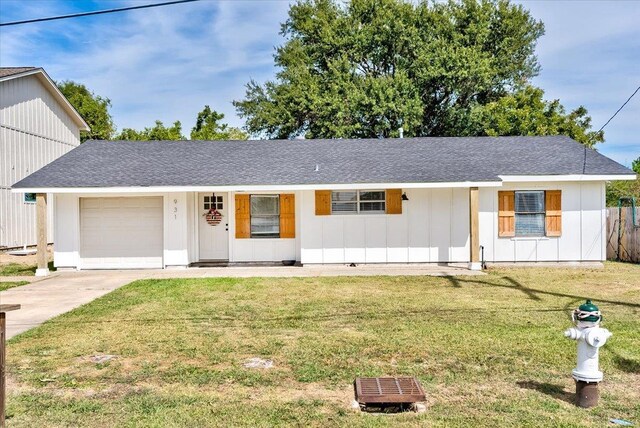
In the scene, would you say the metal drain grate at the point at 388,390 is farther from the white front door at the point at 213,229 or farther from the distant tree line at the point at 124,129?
the distant tree line at the point at 124,129

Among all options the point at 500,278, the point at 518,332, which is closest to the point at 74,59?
the point at 500,278

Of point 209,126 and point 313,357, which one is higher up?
point 209,126

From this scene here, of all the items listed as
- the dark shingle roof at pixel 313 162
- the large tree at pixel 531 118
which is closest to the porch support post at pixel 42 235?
the dark shingle roof at pixel 313 162

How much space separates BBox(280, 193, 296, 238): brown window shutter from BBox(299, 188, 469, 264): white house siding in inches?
25.5

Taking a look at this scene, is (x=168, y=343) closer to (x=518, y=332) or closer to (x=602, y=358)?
(x=518, y=332)

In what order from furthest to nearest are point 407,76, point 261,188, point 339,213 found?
point 407,76 → point 339,213 → point 261,188

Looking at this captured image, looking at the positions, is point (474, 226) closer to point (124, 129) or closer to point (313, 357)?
point (313, 357)

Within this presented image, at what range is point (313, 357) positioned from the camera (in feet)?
20.2

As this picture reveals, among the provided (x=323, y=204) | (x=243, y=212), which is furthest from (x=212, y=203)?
(x=323, y=204)

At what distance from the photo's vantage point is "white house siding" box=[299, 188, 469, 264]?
48.0 feet

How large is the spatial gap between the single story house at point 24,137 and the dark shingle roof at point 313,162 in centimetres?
581

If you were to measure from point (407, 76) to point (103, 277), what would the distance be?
23.0 meters

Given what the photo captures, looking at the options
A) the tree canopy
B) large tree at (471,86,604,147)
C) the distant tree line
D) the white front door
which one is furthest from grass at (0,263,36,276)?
large tree at (471,86,604,147)

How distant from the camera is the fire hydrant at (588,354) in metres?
4.60
